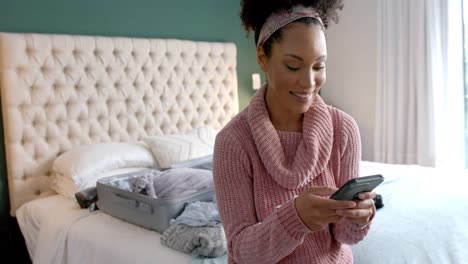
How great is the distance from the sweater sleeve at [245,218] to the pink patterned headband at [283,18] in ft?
0.84

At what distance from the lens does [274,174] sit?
971 mm

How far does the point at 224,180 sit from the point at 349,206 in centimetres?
28

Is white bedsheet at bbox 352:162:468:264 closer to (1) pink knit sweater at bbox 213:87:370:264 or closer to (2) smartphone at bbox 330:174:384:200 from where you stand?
(1) pink knit sweater at bbox 213:87:370:264

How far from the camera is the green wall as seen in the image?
2758 millimetres

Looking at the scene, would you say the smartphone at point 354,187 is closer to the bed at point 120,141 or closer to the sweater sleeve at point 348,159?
the sweater sleeve at point 348,159

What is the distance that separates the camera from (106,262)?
6.48 ft

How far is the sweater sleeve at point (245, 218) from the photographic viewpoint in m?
0.86

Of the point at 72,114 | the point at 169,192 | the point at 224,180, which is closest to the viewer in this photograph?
the point at 224,180

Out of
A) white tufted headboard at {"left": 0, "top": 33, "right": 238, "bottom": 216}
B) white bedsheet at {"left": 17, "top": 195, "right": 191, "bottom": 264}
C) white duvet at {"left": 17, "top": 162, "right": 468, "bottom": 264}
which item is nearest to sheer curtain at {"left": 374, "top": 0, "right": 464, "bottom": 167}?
white duvet at {"left": 17, "top": 162, "right": 468, "bottom": 264}

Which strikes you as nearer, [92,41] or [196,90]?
[92,41]

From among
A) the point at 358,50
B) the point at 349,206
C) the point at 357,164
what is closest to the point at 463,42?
the point at 358,50

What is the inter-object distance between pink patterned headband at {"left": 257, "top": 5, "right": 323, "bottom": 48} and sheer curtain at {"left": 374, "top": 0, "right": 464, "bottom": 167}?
2.92 m

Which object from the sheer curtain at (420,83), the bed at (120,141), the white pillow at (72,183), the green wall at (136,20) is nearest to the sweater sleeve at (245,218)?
the bed at (120,141)

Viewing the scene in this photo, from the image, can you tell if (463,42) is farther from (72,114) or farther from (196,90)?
(72,114)
